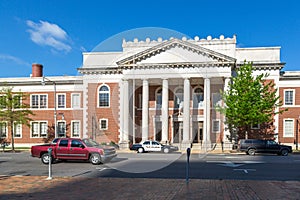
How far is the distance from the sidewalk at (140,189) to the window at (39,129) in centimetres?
2854

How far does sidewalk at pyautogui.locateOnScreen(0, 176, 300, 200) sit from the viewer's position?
8.08 m

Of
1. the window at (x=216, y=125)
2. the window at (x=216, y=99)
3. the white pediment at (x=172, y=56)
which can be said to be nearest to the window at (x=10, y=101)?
the white pediment at (x=172, y=56)

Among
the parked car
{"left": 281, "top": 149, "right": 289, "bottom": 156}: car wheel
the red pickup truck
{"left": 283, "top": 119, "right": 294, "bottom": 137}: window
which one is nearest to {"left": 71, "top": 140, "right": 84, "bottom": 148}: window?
the red pickup truck

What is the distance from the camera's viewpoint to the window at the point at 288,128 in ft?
108

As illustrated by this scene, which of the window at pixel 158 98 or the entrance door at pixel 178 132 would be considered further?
the window at pixel 158 98

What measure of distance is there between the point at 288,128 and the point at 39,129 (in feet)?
108

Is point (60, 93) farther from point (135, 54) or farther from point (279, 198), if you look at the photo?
point (279, 198)

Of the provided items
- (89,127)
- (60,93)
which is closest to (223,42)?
(89,127)

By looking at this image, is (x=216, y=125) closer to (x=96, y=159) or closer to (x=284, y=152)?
(x=284, y=152)

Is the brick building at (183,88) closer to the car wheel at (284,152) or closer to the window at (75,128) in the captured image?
the window at (75,128)

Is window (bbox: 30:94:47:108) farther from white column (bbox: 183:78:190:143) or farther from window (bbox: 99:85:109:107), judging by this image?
white column (bbox: 183:78:190:143)

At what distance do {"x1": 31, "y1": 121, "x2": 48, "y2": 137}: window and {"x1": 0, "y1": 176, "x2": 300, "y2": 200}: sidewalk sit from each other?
28.5m

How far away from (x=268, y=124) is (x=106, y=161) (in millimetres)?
23701

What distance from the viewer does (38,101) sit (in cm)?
3828
